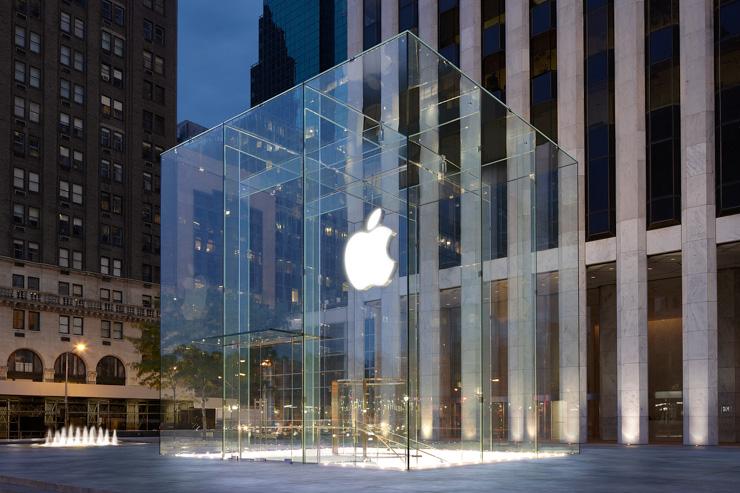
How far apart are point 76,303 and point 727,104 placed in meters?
67.3

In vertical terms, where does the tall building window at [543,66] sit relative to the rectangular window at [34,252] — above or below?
above

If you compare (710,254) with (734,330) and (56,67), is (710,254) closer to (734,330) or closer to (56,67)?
(734,330)

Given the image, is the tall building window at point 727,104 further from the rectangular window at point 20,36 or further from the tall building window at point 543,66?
the rectangular window at point 20,36

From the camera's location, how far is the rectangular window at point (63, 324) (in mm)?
82938

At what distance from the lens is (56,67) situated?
8600 cm

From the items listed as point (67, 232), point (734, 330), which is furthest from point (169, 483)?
point (67, 232)

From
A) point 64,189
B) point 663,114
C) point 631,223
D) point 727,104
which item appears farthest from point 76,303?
point 727,104

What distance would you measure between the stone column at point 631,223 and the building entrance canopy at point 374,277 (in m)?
9.73

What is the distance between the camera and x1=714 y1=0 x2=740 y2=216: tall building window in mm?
37969

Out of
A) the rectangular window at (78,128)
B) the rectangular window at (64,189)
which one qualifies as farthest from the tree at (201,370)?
the rectangular window at (78,128)

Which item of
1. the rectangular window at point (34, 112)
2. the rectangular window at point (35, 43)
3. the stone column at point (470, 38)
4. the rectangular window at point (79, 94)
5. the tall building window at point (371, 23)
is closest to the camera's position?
the stone column at point (470, 38)

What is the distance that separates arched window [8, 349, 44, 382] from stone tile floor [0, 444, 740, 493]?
187 ft

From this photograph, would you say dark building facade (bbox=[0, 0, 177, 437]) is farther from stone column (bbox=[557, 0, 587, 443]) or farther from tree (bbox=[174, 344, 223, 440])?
stone column (bbox=[557, 0, 587, 443])

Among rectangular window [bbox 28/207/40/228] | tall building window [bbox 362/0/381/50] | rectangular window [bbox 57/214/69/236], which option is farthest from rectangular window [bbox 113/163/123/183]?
tall building window [bbox 362/0/381/50]
